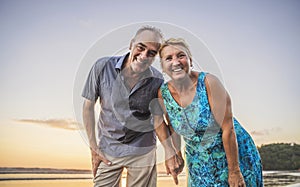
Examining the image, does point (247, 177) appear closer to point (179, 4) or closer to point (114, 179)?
point (114, 179)

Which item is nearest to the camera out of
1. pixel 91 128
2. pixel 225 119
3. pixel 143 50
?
pixel 225 119

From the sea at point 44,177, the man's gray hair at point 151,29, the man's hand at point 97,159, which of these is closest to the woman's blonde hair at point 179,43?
the man's gray hair at point 151,29

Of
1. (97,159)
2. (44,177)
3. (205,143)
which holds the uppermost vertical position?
(205,143)

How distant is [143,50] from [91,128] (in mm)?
352

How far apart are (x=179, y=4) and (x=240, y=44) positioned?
1.85 ft

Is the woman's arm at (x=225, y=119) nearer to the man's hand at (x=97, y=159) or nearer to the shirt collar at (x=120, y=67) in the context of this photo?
the shirt collar at (x=120, y=67)

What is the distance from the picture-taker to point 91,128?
55.3 inches

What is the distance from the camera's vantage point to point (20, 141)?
2529 mm

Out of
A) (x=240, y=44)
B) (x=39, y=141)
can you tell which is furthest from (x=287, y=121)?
(x=39, y=141)

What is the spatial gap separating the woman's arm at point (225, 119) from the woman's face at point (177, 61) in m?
0.07

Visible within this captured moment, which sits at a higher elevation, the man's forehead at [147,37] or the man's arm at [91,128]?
the man's forehead at [147,37]

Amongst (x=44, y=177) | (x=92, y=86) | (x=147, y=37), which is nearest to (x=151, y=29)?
(x=147, y=37)

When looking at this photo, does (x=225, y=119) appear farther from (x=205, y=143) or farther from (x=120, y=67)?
(x=120, y=67)

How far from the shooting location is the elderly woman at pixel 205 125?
115 centimetres
